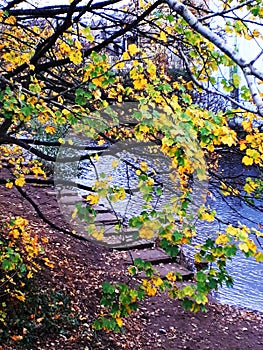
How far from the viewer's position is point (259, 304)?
534 cm

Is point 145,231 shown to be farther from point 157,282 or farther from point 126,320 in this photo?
point 126,320

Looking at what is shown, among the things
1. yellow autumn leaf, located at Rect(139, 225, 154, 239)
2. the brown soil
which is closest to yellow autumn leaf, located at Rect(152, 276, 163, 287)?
yellow autumn leaf, located at Rect(139, 225, 154, 239)

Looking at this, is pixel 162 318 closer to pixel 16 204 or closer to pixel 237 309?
pixel 237 309

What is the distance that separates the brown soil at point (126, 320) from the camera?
394 centimetres

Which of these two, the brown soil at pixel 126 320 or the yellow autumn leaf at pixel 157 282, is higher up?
the yellow autumn leaf at pixel 157 282

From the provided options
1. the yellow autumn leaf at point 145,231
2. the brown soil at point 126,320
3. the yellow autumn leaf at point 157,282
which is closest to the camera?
the yellow autumn leaf at point 145,231

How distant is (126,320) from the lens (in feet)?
14.3

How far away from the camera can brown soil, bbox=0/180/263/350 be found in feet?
12.9

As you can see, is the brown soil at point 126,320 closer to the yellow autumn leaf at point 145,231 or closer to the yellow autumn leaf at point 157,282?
the yellow autumn leaf at point 157,282

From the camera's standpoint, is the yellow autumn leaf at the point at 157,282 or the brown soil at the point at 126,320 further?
the brown soil at the point at 126,320

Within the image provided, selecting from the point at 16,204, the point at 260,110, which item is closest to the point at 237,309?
the point at 16,204

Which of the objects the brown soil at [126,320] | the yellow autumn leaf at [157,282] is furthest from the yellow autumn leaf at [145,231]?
the brown soil at [126,320]

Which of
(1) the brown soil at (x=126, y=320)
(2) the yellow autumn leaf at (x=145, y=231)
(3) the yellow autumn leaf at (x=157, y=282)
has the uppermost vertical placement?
(2) the yellow autumn leaf at (x=145, y=231)

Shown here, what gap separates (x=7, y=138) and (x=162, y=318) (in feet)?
9.00
